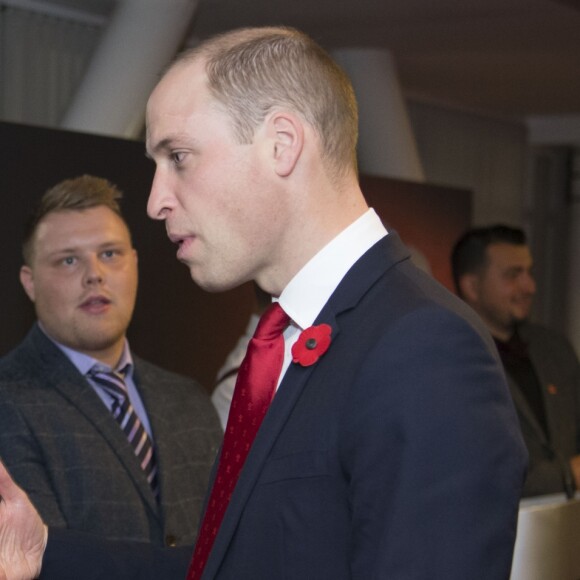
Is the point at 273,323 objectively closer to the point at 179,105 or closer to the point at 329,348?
the point at 329,348

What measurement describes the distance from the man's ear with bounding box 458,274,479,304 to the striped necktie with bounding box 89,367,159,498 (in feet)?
6.60

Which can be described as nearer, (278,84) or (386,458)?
(386,458)

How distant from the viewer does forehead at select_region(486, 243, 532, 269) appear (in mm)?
4332

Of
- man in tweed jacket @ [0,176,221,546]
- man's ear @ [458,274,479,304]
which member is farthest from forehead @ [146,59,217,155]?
man's ear @ [458,274,479,304]

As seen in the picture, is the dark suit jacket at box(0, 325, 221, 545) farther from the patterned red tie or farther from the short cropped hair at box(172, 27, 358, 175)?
the short cropped hair at box(172, 27, 358, 175)

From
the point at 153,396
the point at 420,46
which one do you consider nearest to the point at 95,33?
the point at 420,46

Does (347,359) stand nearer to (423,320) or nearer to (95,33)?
(423,320)

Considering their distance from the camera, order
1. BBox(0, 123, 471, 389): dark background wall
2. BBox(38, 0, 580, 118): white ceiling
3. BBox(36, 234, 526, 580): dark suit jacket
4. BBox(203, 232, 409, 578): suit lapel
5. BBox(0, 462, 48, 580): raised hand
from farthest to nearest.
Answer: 1. BBox(38, 0, 580, 118): white ceiling
2. BBox(0, 123, 471, 389): dark background wall
3. BBox(0, 462, 48, 580): raised hand
4. BBox(203, 232, 409, 578): suit lapel
5. BBox(36, 234, 526, 580): dark suit jacket

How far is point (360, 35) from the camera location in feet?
18.1

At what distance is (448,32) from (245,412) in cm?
436

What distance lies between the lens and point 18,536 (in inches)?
61.2

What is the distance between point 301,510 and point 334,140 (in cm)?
45

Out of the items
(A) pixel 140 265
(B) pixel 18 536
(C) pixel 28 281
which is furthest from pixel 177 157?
(A) pixel 140 265

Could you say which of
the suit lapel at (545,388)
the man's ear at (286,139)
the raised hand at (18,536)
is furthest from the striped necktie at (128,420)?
the suit lapel at (545,388)
